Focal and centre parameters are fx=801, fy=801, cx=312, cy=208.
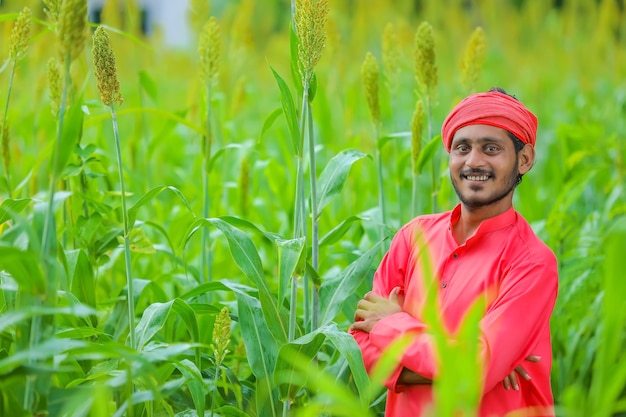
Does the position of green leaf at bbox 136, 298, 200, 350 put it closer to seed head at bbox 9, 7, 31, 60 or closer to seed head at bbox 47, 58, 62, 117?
seed head at bbox 47, 58, 62, 117

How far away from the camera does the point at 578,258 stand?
2.83 meters

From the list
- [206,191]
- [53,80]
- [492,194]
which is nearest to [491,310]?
[492,194]

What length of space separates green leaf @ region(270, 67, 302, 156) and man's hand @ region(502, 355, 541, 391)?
74 cm

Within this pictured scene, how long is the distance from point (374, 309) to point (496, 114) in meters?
0.54

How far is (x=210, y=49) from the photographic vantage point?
2354mm

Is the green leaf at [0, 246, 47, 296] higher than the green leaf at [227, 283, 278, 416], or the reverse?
the green leaf at [0, 246, 47, 296]

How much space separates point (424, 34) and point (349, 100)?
6.46ft

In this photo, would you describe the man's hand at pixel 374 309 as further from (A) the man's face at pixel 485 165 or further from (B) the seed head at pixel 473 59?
(B) the seed head at pixel 473 59

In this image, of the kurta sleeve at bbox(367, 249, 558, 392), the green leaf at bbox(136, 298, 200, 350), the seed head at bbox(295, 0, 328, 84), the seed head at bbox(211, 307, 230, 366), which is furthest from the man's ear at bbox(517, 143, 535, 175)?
the green leaf at bbox(136, 298, 200, 350)

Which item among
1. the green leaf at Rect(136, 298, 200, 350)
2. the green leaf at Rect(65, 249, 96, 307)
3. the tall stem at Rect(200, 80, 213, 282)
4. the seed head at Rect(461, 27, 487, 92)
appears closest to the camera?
the green leaf at Rect(136, 298, 200, 350)

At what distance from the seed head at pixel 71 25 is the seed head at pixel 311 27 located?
598mm

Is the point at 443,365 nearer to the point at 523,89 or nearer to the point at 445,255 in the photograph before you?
the point at 445,255

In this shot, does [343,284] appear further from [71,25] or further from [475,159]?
[71,25]

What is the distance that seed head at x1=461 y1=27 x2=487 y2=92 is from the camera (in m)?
2.60
